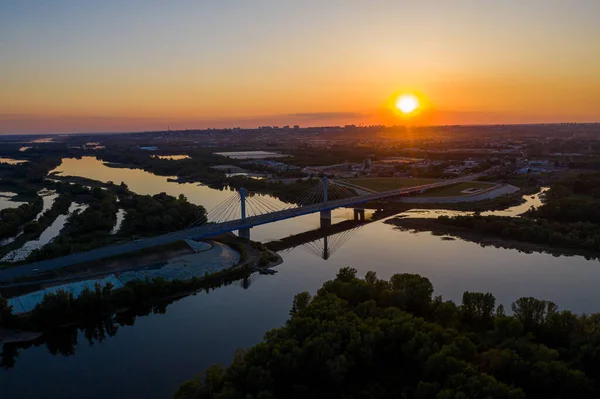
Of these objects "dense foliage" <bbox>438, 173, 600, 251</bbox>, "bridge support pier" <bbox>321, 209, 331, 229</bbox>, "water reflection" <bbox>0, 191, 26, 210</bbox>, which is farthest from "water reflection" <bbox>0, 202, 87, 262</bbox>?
"dense foliage" <bbox>438, 173, 600, 251</bbox>

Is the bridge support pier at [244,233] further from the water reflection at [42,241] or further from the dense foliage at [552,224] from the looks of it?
the dense foliage at [552,224]

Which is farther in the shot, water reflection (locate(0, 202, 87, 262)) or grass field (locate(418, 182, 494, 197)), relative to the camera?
grass field (locate(418, 182, 494, 197))

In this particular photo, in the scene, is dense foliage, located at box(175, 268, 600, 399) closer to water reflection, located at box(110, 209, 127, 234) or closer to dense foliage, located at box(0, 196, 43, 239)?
water reflection, located at box(110, 209, 127, 234)

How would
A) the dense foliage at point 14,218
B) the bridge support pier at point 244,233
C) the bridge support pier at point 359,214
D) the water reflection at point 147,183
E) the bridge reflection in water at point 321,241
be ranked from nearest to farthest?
the bridge reflection in water at point 321,241 < the bridge support pier at point 244,233 < the dense foliage at point 14,218 < the bridge support pier at point 359,214 < the water reflection at point 147,183

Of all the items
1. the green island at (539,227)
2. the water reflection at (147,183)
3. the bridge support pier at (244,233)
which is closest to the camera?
the green island at (539,227)

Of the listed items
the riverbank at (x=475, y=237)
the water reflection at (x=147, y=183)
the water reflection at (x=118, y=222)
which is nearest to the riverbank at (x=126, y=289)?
the water reflection at (x=118, y=222)

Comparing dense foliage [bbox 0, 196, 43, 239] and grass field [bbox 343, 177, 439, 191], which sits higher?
grass field [bbox 343, 177, 439, 191]

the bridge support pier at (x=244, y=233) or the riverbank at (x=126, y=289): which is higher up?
the bridge support pier at (x=244, y=233)
